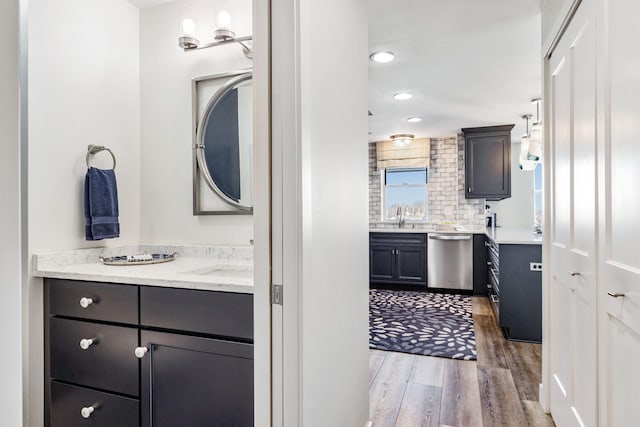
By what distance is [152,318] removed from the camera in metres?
1.49

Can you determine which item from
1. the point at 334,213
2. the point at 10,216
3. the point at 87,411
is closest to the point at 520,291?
the point at 334,213

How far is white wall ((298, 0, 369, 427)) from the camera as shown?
3.84 feet

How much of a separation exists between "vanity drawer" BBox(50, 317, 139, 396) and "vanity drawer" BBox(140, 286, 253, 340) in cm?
14

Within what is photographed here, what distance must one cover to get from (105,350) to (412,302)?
12.8 feet

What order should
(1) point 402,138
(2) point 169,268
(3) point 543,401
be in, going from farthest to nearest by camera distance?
(1) point 402,138
(3) point 543,401
(2) point 169,268

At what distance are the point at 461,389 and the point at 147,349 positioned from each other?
6.47 ft

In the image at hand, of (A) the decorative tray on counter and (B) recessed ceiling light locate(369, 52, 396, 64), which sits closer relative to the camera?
(A) the decorative tray on counter

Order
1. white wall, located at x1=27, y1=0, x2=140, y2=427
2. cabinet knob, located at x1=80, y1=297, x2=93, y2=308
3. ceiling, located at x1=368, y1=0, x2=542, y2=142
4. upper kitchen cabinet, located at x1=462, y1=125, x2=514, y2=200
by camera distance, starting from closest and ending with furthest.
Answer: cabinet knob, located at x1=80, y1=297, x2=93, y2=308
white wall, located at x1=27, y1=0, x2=140, y2=427
ceiling, located at x1=368, y1=0, x2=542, y2=142
upper kitchen cabinet, located at x1=462, y1=125, x2=514, y2=200

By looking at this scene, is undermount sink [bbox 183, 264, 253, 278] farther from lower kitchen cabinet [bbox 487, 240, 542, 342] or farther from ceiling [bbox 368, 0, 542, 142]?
lower kitchen cabinet [bbox 487, 240, 542, 342]

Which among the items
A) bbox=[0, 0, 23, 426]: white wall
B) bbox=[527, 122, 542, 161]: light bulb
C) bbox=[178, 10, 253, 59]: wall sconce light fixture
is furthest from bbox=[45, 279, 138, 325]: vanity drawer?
bbox=[527, 122, 542, 161]: light bulb

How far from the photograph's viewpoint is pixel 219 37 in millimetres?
2049

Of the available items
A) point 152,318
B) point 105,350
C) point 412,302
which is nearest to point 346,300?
point 152,318

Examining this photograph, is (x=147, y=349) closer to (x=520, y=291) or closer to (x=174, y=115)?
(x=174, y=115)

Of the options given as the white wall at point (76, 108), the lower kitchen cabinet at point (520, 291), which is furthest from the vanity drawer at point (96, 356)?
the lower kitchen cabinet at point (520, 291)
